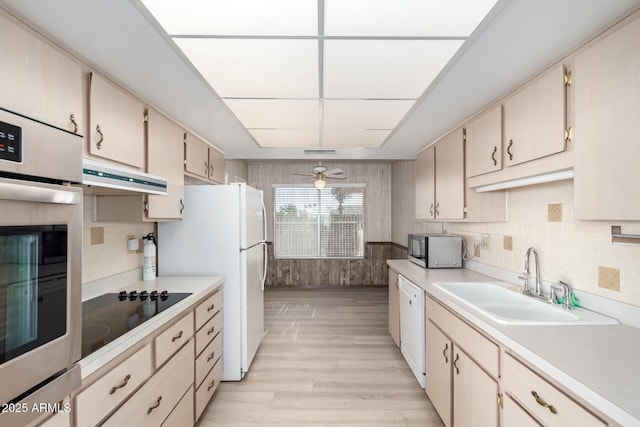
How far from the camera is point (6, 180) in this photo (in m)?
0.68

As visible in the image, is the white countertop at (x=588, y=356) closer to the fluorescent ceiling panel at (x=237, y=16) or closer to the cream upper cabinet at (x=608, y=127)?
the cream upper cabinet at (x=608, y=127)

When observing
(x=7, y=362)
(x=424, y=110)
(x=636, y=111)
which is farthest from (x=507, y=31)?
(x=7, y=362)

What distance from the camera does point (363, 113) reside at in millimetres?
2398

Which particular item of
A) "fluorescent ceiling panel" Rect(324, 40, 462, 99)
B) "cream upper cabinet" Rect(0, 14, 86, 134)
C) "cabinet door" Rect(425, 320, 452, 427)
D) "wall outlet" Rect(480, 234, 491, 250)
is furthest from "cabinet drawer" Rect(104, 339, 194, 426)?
"wall outlet" Rect(480, 234, 491, 250)

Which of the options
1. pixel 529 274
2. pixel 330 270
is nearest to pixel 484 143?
pixel 529 274

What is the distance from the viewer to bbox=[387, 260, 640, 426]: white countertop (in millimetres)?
871

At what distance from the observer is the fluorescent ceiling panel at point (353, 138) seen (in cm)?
294

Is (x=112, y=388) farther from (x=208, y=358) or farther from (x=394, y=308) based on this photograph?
(x=394, y=308)

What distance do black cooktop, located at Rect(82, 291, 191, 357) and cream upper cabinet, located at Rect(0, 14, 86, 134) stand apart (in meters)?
0.87

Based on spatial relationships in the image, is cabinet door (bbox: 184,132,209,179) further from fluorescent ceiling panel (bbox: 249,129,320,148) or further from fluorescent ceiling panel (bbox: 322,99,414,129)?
fluorescent ceiling panel (bbox: 322,99,414,129)

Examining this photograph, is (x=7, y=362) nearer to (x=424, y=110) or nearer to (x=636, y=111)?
(x=636, y=111)

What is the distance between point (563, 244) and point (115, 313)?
8.50 ft

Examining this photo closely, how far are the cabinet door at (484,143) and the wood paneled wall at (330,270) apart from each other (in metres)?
3.80

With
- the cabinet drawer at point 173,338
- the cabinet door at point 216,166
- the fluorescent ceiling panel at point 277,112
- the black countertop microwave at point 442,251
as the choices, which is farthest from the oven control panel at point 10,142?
the black countertop microwave at point 442,251
